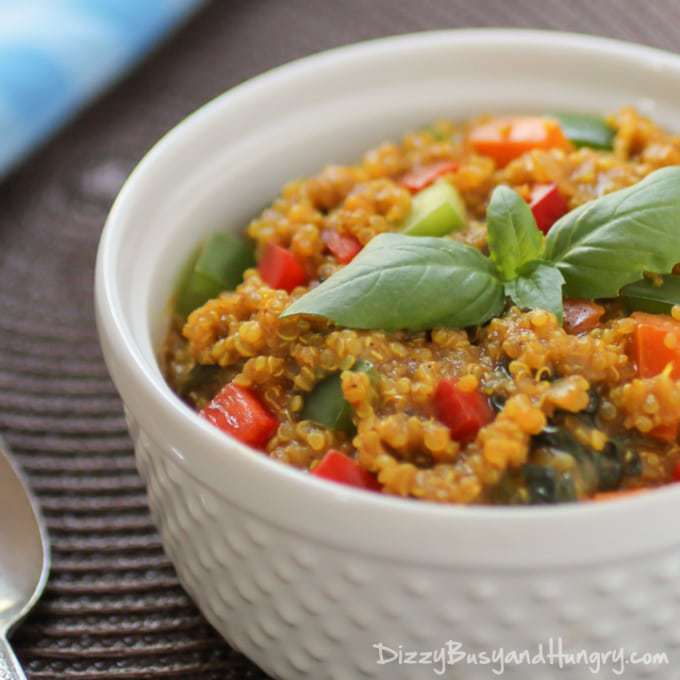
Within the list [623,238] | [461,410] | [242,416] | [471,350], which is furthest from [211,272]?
[623,238]

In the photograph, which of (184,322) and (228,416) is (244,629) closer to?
(228,416)

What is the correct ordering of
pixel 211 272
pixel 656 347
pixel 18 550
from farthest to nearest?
pixel 211 272
pixel 18 550
pixel 656 347

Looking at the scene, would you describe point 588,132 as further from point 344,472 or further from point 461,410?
point 344,472

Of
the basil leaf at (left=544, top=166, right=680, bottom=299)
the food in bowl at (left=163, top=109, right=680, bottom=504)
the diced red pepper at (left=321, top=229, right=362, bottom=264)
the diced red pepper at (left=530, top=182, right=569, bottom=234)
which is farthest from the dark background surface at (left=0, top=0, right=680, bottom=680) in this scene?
the diced red pepper at (left=530, top=182, right=569, bottom=234)

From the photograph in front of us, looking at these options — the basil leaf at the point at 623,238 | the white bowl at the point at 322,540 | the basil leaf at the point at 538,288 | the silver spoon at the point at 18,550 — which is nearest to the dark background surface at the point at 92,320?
the silver spoon at the point at 18,550

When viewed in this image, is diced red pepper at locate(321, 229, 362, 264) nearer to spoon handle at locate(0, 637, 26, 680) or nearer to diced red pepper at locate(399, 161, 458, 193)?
diced red pepper at locate(399, 161, 458, 193)

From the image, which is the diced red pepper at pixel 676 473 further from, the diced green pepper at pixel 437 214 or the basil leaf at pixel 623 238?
the diced green pepper at pixel 437 214
